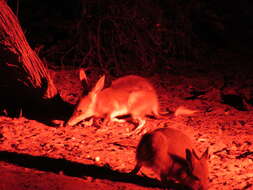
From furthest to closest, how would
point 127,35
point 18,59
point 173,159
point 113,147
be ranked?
point 127,35
point 18,59
point 113,147
point 173,159

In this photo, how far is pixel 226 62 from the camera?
10789mm

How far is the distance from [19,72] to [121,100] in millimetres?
1918

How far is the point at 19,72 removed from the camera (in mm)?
6434

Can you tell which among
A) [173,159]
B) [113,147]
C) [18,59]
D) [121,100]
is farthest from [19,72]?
[173,159]

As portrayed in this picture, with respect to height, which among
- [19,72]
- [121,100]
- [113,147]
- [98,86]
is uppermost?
[19,72]

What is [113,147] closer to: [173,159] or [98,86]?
[98,86]

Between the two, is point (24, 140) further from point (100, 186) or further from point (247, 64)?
point (247, 64)

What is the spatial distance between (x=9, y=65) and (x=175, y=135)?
3565 millimetres

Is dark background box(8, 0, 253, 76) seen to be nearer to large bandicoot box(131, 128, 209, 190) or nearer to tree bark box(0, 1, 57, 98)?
tree bark box(0, 1, 57, 98)

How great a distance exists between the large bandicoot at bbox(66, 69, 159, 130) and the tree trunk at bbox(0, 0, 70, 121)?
67 cm

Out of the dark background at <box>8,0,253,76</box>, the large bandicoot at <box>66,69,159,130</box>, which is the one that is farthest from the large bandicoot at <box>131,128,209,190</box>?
the dark background at <box>8,0,253,76</box>

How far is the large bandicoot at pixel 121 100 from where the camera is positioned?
Result: 6.51m

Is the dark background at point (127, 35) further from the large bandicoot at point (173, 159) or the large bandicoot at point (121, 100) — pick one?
the large bandicoot at point (173, 159)

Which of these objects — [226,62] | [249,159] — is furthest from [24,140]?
[226,62]
